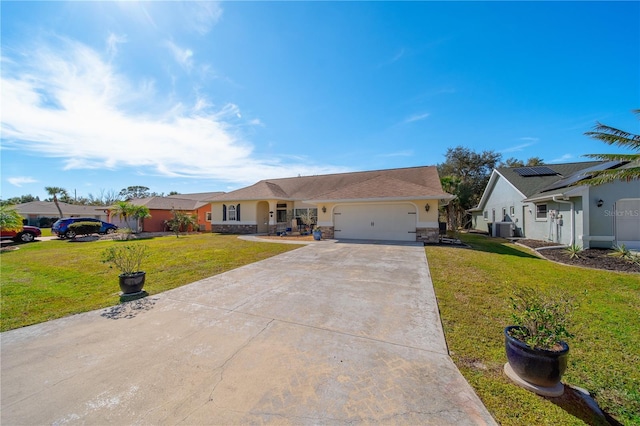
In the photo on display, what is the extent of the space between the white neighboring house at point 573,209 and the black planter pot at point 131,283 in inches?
648

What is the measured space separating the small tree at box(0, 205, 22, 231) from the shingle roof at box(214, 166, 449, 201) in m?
11.7

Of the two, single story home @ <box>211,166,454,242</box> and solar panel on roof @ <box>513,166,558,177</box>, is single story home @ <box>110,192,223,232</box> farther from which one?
solar panel on roof @ <box>513,166,558,177</box>

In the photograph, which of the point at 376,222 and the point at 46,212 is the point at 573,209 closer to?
the point at 376,222

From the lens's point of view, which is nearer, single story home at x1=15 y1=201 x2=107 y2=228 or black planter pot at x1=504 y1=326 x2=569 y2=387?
black planter pot at x1=504 y1=326 x2=569 y2=387

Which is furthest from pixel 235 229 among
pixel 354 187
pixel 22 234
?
pixel 22 234

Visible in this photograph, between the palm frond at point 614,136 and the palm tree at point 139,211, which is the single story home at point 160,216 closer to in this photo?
the palm tree at point 139,211

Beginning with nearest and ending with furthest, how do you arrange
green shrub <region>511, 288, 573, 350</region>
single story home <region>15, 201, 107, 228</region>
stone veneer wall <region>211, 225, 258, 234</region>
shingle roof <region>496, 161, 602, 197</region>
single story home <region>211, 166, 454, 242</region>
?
green shrub <region>511, 288, 573, 350</region> → single story home <region>211, 166, 454, 242</region> → shingle roof <region>496, 161, 602, 197</region> → stone veneer wall <region>211, 225, 258, 234</region> → single story home <region>15, 201, 107, 228</region>

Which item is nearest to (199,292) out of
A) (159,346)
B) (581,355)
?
(159,346)

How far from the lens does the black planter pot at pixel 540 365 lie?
2457mm

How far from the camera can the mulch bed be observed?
26.1 feet

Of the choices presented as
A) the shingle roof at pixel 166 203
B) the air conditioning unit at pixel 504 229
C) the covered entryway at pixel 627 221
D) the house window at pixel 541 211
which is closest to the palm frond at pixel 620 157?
the covered entryway at pixel 627 221

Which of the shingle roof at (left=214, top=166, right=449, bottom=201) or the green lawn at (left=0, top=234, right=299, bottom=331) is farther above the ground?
the shingle roof at (left=214, top=166, right=449, bottom=201)

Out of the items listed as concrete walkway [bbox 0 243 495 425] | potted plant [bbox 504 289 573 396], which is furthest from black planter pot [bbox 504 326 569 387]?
concrete walkway [bbox 0 243 495 425]

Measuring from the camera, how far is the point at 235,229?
20969mm
